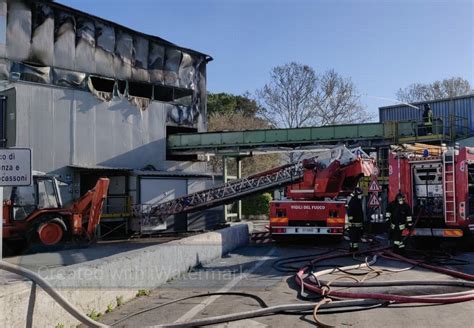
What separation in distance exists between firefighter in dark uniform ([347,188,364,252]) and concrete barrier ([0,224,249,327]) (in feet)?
12.2

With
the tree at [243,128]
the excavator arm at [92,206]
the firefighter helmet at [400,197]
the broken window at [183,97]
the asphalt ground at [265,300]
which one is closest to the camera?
the asphalt ground at [265,300]

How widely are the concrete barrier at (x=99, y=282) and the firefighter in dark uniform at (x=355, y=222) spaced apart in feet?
12.2

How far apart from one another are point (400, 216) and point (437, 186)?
67.8 inches

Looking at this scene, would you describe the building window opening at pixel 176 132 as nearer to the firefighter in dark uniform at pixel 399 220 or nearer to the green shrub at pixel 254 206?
the green shrub at pixel 254 206

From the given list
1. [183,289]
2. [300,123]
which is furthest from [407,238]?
[300,123]

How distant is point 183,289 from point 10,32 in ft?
59.0

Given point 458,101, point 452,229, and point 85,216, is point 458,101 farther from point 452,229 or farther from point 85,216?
point 85,216

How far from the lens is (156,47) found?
29.3 metres

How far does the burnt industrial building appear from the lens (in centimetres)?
2253

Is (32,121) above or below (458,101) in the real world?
below

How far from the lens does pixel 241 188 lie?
19.0 m

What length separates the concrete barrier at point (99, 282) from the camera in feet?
17.6

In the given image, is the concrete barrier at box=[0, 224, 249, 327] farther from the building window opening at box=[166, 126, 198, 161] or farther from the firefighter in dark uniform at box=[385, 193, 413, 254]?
the building window opening at box=[166, 126, 198, 161]

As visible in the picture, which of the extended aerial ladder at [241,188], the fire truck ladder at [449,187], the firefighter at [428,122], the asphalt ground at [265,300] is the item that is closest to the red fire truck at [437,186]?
the fire truck ladder at [449,187]
